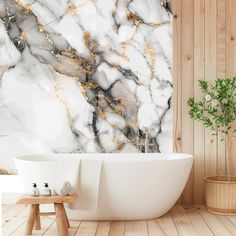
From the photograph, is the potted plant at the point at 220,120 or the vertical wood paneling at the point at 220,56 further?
the vertical wood paneling at the point at 220,56

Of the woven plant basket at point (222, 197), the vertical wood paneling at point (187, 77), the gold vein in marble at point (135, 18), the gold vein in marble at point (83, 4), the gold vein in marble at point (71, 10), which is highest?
the gold vein in marble at point (83, 4)

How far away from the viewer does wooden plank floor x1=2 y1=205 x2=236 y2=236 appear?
143 inches

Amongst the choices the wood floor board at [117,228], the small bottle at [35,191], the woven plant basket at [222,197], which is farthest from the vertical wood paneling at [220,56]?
the small bottle at [35,191]

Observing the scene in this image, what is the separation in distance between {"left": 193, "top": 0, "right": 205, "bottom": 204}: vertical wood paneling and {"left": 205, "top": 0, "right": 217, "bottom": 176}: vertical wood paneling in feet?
0.14

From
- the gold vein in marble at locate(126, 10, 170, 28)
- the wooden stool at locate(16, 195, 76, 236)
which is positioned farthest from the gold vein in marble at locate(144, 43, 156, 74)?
the wooden stool at locate(16, 195, 76, 236)

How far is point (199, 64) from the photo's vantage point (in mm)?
4855

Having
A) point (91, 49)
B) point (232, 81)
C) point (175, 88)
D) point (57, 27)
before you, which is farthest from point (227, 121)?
point (57, 27)

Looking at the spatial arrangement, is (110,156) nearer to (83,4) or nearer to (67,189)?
(67,189)

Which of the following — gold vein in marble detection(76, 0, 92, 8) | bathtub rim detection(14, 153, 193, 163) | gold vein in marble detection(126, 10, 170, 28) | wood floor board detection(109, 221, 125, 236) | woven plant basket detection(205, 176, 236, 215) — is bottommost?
wood floor board detection(109, 221, 125, 236)

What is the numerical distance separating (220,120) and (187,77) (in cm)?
68

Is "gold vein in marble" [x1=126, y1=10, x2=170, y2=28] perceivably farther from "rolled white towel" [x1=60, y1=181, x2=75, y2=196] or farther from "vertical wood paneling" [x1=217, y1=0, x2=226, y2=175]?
"rolled white towel" [x1=60, y1=181, x2=75, y2=196]

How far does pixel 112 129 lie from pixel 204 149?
102 cm

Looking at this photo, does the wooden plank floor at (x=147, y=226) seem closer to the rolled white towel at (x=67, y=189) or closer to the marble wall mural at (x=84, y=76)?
the rolled white towel at (x=67, y=189)

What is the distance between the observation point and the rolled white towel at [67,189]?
12.0 feet
